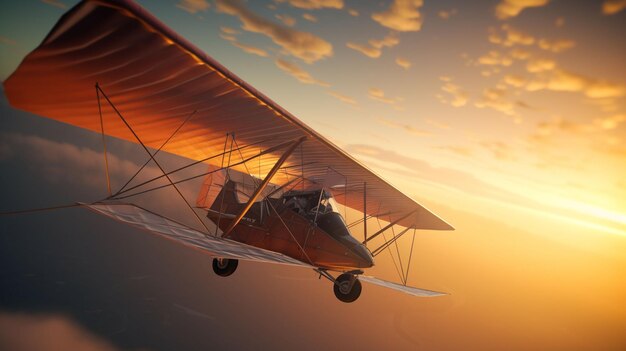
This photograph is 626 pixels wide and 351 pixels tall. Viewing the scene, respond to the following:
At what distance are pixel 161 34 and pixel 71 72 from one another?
242cm

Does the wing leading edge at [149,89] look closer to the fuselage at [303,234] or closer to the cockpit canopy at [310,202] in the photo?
the cockpit canopy at [310,202]

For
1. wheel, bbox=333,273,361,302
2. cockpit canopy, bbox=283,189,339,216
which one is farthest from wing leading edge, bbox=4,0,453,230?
wheel, bbox=333,273,361,302

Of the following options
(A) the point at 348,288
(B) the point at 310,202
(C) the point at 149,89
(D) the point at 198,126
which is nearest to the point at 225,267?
(B) the point at 310,202

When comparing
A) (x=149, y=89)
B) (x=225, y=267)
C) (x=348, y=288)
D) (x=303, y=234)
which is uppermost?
(x=149, y=89)

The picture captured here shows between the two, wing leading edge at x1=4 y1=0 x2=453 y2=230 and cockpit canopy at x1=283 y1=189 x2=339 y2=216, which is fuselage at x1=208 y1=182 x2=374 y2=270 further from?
wing leading edge at x1=4 y1=0 x2=453 y2=230

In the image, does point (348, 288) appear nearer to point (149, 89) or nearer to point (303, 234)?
point (303, 234)

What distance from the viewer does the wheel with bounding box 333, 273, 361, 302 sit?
25.8ft

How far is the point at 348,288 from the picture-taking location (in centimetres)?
791

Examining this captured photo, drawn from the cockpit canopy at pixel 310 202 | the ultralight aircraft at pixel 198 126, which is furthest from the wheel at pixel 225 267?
the cockpit canopy at pixel 310 202

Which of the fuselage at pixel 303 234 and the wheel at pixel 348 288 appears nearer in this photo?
the fuselage at pixel 303 234

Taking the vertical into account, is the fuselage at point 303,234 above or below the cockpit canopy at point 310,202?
below

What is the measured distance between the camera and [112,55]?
4203 millimetres

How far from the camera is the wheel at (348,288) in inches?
309

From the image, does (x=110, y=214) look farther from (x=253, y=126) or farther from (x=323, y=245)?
(x=323, y=245)
